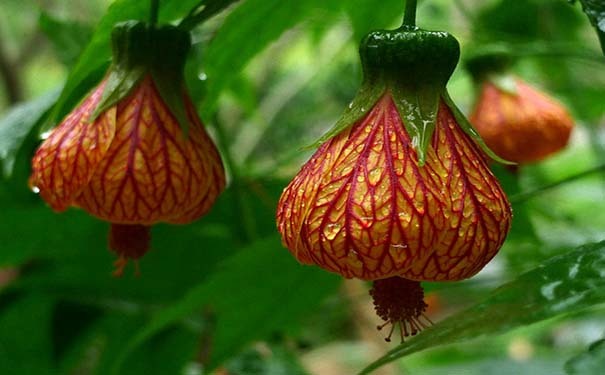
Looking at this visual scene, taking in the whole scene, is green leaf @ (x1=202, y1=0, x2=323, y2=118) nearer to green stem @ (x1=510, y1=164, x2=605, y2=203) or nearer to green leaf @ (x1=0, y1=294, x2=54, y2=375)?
green stem @ (x1=510, y1=164, x2=605, y2=203)

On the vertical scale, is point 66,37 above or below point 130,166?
above

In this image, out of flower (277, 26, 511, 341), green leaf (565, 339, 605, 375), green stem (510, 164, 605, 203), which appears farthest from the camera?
green stem (510, 164, 605, 203)

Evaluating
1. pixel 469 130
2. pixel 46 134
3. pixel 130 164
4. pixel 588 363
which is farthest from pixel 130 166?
pixel 588 363

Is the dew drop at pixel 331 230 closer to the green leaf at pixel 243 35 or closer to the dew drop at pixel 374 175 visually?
the dew drop at pixel 374 175

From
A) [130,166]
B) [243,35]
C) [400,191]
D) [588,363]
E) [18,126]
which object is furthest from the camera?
[18,126]

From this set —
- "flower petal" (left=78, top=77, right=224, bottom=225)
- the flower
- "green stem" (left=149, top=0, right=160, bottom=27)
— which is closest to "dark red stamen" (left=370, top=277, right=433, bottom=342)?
the flower

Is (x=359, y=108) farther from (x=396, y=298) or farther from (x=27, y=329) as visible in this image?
(x=27, y=329)
